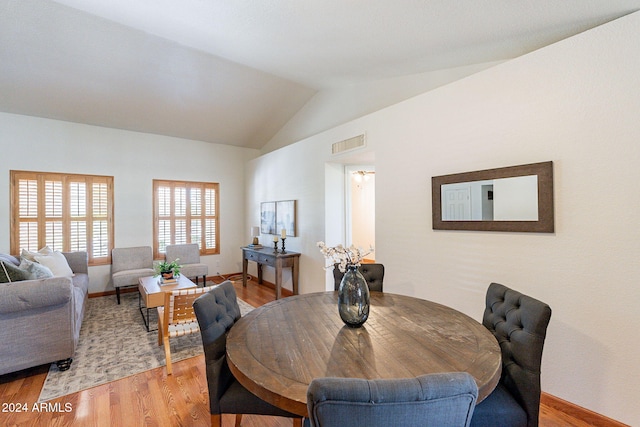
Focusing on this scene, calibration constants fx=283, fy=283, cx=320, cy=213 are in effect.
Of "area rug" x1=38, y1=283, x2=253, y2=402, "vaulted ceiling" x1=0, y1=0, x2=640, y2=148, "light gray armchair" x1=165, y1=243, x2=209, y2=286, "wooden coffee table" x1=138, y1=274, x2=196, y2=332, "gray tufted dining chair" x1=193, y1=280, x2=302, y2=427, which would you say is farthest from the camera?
"light gray armchair" x1=165, y1=243, x2=209, y2=286

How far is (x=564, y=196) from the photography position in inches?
80.3

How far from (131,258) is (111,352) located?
250 cm

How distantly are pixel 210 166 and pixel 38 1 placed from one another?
3609 millimetres

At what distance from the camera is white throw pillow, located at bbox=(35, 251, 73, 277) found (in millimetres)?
3852

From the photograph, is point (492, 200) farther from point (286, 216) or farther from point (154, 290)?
point (154, 290)

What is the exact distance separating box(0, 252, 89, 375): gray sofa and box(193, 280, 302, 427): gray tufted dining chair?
185 cm

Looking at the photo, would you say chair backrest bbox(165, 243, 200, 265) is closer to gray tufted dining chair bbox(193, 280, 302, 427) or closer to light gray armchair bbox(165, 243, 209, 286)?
light gray armchair bbox(165, 243, 209, 286)

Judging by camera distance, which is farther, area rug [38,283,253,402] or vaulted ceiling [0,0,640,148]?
area rug [38,283,253,402]

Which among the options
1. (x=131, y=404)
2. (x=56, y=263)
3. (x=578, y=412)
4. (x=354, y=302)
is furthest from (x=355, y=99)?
(x=56, y=263)

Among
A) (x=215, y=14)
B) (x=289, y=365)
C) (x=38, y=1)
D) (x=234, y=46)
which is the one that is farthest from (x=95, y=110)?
(x=289, y=365)

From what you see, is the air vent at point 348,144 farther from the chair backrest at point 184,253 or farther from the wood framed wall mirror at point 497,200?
the chair backrest at point 184,253

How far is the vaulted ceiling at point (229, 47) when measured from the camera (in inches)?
82.3

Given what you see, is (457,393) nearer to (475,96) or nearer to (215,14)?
(475,96)

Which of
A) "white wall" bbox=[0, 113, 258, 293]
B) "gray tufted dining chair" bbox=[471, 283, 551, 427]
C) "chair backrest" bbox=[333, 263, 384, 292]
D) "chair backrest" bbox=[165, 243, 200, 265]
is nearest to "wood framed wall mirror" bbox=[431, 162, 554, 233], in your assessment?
"chair backrest" bbox=[333, 263, 384, 292]
